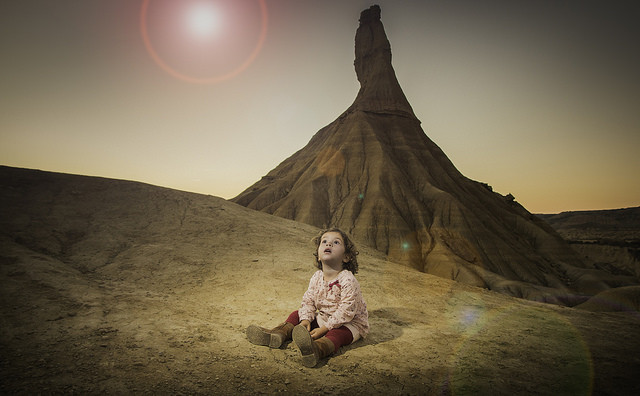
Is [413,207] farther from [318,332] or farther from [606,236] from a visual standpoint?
[606,236]

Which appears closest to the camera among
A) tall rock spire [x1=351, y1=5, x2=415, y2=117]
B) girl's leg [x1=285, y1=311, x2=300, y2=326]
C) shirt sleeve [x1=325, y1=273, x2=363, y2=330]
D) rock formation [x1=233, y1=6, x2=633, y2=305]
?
shirt sleeve [x1=325, y1=273, x2=363, y2=330]

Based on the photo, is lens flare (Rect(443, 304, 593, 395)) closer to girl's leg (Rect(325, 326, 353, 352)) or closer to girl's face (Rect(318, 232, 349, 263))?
girl's leg (Rect(325, 326, 353, 352))

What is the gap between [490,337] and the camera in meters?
3.82

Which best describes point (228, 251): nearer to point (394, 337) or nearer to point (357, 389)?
point (394, 337)

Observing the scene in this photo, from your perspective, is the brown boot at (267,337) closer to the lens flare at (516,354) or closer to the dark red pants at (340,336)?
the dark red pants at (340,336)

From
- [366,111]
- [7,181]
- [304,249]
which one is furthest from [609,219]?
[7,181]

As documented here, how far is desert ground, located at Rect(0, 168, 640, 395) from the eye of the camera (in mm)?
2506

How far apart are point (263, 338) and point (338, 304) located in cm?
97

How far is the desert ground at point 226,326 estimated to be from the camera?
2.51 m

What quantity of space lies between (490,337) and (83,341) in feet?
15.8

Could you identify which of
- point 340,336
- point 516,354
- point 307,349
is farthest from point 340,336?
point 516,354

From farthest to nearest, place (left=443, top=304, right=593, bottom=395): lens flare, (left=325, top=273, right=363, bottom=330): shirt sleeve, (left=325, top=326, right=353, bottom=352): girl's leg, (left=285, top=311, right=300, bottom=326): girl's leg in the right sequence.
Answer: (left=285, top=311, right=300, bottom=326): girl's leg < (left=325, top=273, right=363, bottom=330): shirt sleeve < (left=325, top=326, right=353, bottom=352): girl's leg < (left=443, top=304, right=593, bottom=395): lens flare

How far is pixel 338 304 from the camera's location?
3529mm

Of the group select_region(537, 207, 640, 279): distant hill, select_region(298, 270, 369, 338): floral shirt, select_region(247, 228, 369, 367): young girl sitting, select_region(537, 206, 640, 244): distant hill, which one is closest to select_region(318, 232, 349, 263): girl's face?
select_region(247, 228, 369, 367): young girl sitting
